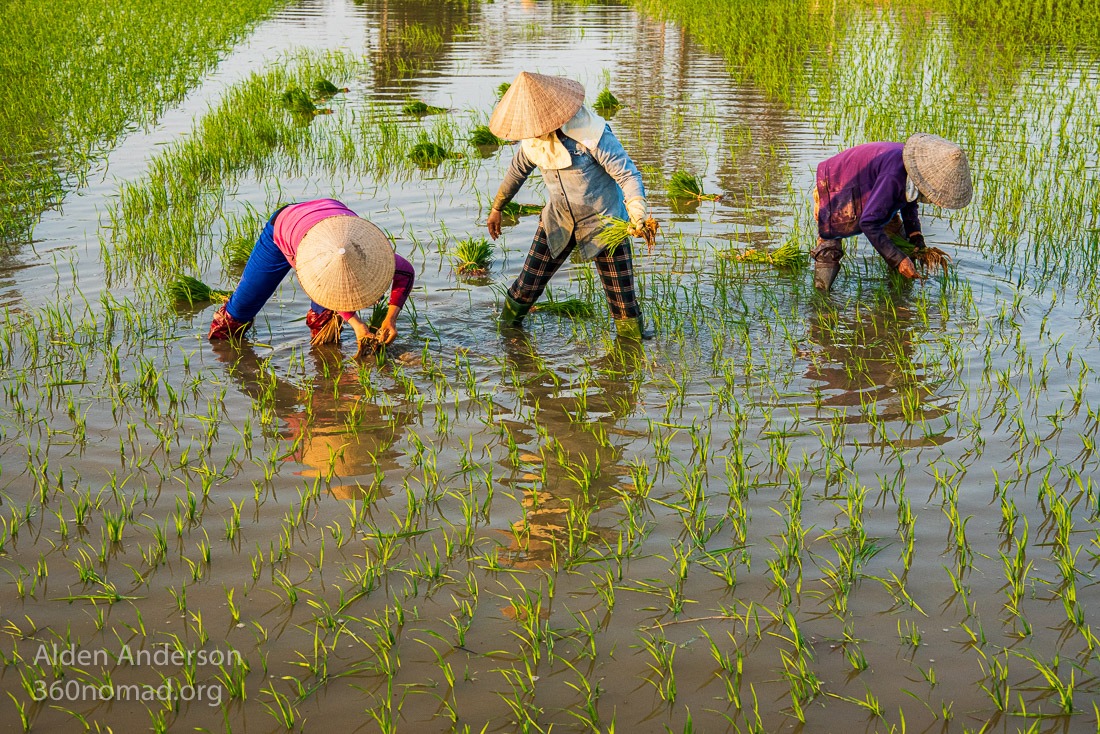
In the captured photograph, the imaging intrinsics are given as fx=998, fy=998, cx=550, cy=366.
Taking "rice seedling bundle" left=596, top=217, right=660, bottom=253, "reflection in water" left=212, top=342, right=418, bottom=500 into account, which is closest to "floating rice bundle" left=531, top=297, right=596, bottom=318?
"rice seedling bundle" left=596, top=217, right=660, bottom=253

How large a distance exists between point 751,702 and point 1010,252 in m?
4.32

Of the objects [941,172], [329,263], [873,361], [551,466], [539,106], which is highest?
[539,106]

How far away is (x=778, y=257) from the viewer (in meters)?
5.65

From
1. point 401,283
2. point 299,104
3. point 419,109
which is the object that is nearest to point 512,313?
point 401,283

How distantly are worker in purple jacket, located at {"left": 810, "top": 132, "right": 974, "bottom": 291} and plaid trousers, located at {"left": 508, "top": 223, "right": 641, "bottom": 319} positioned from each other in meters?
1.19

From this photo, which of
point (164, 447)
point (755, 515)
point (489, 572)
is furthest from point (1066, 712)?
point (164, 447)

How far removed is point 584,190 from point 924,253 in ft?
6.02

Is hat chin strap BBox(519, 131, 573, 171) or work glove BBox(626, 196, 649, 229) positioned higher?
hat chin strap BBox(519, 131, 573, 171)

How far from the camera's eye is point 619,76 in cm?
1266

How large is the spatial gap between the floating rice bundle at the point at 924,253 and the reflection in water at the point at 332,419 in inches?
105

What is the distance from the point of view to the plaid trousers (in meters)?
4.55

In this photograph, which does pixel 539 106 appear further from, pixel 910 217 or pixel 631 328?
pixel 910 217

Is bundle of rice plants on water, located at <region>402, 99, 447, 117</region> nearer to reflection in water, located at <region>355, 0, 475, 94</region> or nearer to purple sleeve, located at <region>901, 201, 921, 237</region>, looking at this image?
reflection in water, located at <region>355, 0, 475, 94</region>

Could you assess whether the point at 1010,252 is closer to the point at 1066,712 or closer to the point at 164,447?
the point at 1066,712
